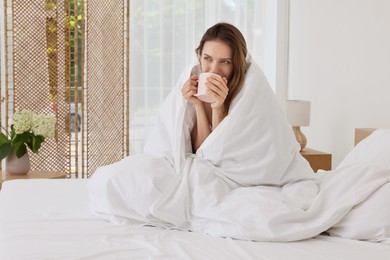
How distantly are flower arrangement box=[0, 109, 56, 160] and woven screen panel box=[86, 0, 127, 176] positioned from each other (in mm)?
881

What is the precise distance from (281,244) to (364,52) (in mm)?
2524

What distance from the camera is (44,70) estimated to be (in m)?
5.05

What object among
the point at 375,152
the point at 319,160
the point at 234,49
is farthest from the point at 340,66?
the point at 234,49

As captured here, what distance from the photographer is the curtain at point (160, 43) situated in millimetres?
5996

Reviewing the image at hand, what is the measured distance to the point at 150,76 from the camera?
6.05m

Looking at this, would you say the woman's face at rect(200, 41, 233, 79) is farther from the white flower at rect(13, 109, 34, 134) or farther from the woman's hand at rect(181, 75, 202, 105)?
the white flower at rect(13, 109, 34, 134)

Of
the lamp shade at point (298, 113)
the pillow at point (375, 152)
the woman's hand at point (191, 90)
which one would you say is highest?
the woman's hand at point (191, 90)

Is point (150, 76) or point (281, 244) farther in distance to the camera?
point (150, 76)

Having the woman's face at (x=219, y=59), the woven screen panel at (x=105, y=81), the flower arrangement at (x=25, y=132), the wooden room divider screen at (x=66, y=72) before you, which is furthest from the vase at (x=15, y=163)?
the woman's face at (x=219, y=59)

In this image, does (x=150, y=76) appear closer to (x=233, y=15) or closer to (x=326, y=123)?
(x=233, y=15)

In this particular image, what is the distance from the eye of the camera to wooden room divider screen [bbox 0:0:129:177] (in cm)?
498

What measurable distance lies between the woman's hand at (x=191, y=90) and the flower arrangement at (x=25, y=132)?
5.85 ft

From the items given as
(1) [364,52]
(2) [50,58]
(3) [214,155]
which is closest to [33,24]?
(2) [50,58]

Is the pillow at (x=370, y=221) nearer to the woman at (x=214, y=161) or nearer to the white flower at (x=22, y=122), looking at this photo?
the woman at (x=214, y=161)
